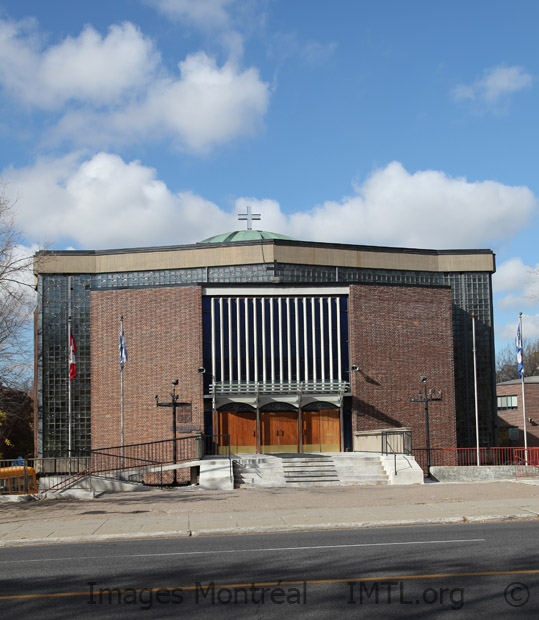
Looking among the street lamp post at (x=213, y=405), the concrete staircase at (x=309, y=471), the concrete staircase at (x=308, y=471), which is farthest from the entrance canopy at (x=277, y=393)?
the concrete staircase at (x=308, y=471)

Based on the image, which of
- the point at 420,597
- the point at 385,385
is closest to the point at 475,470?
the point at 385,385

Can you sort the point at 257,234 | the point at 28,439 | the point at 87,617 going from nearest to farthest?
the point at 87,617 → the point at 257,234 → the point at 28,439

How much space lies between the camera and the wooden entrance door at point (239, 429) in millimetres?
33500

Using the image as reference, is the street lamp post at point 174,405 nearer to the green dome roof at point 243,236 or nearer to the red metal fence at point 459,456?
the red metal fence at point 459,456

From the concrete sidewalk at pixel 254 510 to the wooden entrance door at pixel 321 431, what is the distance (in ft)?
30.9

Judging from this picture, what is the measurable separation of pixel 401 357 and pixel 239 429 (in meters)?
8.64

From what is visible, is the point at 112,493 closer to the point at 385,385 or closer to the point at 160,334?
the point at 160,334

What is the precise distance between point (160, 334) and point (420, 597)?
26975 millimetres

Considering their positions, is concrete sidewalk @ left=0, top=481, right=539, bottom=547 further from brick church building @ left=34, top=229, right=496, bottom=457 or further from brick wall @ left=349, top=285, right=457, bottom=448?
brick wall @ left=349, top=285, right=457, bottom=448

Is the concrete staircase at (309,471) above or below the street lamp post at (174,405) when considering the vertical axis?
below

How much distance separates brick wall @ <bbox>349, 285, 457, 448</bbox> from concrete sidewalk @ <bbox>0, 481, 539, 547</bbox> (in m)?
9.95

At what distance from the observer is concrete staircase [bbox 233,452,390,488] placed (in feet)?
85.3

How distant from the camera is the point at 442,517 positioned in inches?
624

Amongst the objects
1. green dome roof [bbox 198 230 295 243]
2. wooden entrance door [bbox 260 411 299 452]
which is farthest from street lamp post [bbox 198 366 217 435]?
green dome roof [bbox 198 230 295 243]
